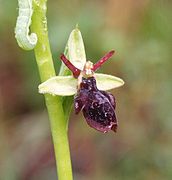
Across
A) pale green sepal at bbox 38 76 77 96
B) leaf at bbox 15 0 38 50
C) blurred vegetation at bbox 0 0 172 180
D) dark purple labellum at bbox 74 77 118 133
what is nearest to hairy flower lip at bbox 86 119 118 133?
dark purple labellum at bbox 74 77 118 133

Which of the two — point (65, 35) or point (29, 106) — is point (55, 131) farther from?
point (29, 106)

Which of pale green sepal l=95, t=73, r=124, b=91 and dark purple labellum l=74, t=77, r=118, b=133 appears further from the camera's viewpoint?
pale green sepal l=95, t=73, r=124, b=91

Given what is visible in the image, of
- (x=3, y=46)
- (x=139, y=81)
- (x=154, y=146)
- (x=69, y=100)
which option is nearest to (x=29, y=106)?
(x=3, y=46)

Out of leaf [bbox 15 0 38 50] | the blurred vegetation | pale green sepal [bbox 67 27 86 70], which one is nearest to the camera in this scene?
leaf [bbox 15 0 38 50]

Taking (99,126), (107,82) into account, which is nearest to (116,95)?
(107,82)

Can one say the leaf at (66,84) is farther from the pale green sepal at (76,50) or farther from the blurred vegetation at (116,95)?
the blurred vegetation at (116,95)

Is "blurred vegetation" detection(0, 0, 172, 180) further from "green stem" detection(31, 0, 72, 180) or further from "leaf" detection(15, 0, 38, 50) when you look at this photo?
"leaf" detection(15, 0, 38, 50)

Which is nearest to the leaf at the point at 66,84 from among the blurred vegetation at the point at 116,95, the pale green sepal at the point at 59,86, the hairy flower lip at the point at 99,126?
the pale green sepal at the point at 59,86

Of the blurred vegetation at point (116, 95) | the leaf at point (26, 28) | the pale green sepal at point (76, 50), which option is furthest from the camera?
the blurred vegetation at point (116, 95)
